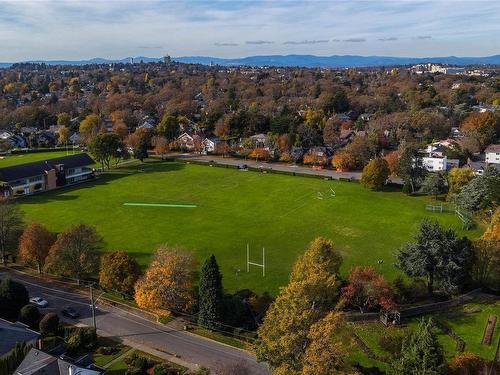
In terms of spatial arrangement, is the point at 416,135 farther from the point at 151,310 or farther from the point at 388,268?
the point at 151,310

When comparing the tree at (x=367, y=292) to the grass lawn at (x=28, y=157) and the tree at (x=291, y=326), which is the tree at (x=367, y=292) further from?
the grass lawn at (x=28, y=157)

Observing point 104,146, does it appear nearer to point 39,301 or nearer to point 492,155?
point 39,301

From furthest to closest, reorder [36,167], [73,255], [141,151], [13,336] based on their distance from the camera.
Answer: [141,151]
[36,167]
[73,255]
[13,336]

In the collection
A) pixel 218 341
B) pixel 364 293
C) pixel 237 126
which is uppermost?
pixel 237 126

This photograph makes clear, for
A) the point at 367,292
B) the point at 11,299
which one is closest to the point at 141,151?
the point at 11,299

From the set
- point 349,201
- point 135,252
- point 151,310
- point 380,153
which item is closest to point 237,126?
point 380,153

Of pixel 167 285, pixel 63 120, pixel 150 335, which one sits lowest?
pixel 150 335

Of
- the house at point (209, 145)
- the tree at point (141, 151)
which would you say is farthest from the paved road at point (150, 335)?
the house at point (209, 145)
